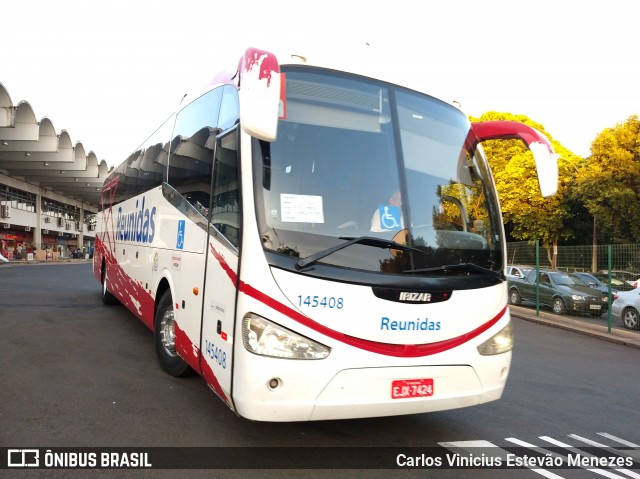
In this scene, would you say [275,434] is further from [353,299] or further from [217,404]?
[353,299]

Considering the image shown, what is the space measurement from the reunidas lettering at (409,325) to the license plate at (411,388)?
0.35 m

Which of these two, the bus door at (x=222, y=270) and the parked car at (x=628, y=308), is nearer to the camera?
the bus door at (x=222, y=270)

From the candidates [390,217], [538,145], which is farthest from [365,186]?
[538,145]

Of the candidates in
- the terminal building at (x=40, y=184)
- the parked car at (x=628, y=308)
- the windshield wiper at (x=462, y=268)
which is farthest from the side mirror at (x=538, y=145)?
the terminal building at (x=40, y=184)

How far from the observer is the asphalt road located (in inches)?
151

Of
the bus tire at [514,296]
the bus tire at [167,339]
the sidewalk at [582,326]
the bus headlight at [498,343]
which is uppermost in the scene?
the bus headlight at [498,343]

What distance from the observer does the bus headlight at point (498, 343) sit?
3775 millimetres

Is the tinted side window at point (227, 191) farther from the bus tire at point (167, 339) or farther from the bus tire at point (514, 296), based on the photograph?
the bus tire at point (514, 296)

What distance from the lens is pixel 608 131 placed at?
103 ft

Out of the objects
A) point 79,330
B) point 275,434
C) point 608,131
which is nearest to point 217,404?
point 275,434

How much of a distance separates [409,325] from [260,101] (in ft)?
5.80

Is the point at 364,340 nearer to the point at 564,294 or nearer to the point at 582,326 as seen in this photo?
the point at 582,326

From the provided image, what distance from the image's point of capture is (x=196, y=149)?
4.84 meters

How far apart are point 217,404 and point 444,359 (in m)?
2.27
